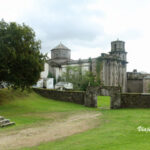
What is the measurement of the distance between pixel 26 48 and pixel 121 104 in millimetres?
13328

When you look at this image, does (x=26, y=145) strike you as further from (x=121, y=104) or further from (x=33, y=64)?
(x=121, y=104)

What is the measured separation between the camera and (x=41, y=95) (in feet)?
103

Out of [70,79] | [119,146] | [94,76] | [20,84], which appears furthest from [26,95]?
[94,76]

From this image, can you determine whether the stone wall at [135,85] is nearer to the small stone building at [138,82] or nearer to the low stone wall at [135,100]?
the small stone building at [138,82]

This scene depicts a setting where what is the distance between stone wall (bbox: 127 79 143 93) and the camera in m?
58.8

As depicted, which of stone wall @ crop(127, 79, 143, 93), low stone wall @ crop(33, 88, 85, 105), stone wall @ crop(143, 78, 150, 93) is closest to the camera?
low stone wall @ crop(33, 88, 85, 105)

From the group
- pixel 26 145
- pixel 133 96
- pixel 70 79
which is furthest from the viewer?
pixel 70 79

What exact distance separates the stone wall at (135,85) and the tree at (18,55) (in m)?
46.7

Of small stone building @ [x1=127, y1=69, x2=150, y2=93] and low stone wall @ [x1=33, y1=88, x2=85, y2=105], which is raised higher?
small stone building @ [x1=127, y1=69, x2=150, y2=93]

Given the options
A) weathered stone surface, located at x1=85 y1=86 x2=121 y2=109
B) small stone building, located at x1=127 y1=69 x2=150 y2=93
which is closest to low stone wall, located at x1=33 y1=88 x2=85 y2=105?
weathered stone surface, located at x1=85 y1=86 x2=121 y2=109

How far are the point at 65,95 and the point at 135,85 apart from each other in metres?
40.9

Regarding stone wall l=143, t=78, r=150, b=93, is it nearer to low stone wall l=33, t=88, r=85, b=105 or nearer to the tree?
low stone wall l=33, t=88, r=85, b=105

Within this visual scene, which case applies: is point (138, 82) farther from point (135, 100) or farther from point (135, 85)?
point (135, 100)

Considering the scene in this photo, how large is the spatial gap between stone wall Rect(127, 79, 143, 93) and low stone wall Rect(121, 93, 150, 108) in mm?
40047
